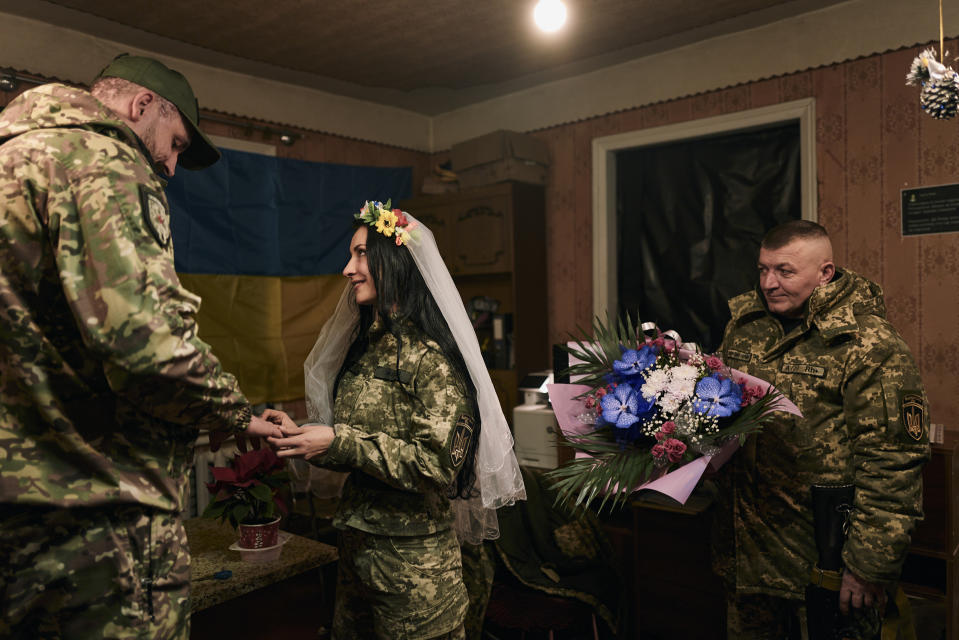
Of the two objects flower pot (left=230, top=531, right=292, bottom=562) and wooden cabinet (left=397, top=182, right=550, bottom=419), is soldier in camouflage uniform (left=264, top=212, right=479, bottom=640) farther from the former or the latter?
wooden cabinet (left=397, top=182, right=550, bottom=419)

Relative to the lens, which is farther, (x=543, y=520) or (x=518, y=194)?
(x=518, y=194)

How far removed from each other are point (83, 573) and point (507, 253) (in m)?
3.29

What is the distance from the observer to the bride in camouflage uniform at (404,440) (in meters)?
1.71

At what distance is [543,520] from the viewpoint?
112 inches

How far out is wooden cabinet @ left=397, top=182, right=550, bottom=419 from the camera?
4238 millimetres

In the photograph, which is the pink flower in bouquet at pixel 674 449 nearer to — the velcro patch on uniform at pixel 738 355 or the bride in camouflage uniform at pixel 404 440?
the bride in camouflage uniform at pixel 404 440

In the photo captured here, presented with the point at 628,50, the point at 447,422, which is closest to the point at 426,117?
the point at 628,50

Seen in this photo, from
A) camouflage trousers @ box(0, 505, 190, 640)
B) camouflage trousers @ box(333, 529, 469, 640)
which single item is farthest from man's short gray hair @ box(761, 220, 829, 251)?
camouflage trousers @ box(0, 505, 190, 640)

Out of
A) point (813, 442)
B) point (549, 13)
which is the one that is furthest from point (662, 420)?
point (549, 13)

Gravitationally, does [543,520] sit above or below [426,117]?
below

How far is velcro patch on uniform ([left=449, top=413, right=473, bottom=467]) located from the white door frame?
97.7 inches

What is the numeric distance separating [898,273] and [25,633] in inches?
138

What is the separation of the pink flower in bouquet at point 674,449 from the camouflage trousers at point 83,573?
1.13 m

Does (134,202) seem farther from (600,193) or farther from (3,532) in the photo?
(600,193)
